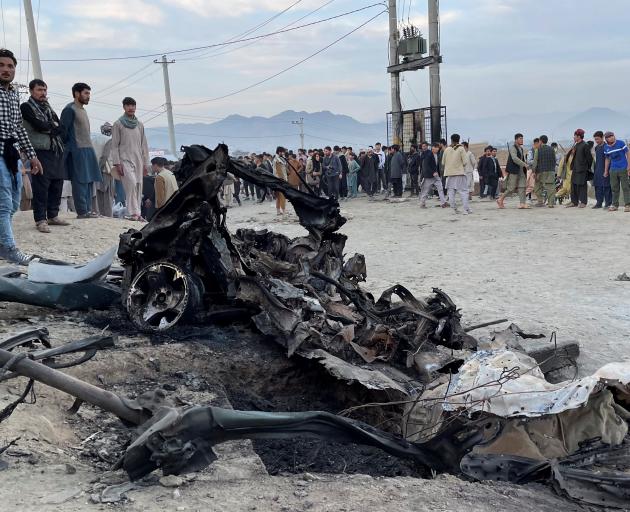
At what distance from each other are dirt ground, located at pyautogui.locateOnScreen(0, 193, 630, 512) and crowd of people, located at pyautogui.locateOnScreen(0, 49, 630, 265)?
83cm

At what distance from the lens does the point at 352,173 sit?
2412 cm

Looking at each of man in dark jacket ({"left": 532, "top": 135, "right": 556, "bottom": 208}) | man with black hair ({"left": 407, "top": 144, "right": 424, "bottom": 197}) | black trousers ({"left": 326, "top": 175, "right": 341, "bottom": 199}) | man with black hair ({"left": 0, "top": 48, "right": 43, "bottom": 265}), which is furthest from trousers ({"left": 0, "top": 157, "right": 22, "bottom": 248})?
black trousers ({"left": 326, "top": 175, "right": 341, "bottom": 199})

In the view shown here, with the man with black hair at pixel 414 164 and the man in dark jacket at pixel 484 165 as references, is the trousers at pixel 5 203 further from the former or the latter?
the man in dark jacket at pixel 484 165

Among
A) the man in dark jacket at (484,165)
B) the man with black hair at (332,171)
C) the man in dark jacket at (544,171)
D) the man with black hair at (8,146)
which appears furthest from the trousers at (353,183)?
the man with black hair at (8,146)

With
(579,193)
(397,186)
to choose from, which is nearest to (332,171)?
(397,186)

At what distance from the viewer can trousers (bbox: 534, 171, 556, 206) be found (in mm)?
15863

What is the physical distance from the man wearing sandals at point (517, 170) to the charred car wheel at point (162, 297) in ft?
40.9

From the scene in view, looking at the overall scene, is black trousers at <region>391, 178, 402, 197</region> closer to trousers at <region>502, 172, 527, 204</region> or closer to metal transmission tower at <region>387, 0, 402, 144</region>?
metal transmission tower at <region>387, 0, 402, 144</region>

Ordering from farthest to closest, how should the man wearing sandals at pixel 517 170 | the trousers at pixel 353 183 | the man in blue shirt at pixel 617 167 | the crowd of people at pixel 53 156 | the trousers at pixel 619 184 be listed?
the trousers at pixel 353 183
the man wearing sandals at pixel 517 170
the trousers at pixel 619 184
the man in blue shirt at pixel 617 167
the crowd of people at pixel 53 156

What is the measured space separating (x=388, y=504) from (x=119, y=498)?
112cm

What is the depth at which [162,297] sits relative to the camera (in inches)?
189

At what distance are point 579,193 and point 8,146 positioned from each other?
14052mm

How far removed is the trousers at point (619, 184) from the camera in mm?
14070

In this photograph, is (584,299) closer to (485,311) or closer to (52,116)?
(485,311)
